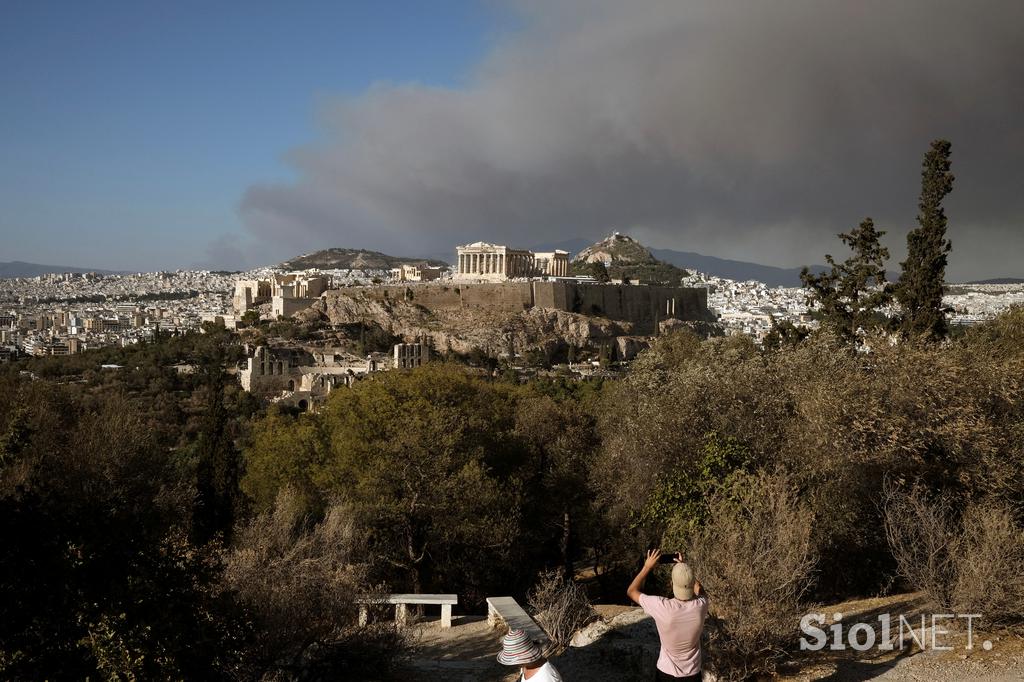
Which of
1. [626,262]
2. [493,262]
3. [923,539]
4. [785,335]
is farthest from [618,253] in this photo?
[923,539]

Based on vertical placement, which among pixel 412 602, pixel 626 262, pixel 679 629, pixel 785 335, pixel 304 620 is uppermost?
pixel 626 262

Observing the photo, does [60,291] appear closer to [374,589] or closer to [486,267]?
[486,267]

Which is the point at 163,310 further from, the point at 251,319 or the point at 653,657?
the point at 653,657

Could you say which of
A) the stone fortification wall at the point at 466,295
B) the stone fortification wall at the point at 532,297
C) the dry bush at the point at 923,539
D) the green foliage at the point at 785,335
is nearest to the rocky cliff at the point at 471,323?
the stone fortification wall at the point at 466,295

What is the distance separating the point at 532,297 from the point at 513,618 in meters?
65.6

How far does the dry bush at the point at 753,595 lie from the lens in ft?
23.7

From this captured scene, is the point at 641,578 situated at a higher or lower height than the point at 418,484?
higher

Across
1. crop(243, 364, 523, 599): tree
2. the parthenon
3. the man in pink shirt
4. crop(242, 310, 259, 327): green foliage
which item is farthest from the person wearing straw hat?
the parthenon

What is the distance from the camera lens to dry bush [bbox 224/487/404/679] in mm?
7358

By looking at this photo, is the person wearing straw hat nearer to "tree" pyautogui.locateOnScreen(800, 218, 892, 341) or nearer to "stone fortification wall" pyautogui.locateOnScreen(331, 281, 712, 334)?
"tree" pyautogui.locateOnScreen(800, 218, 892, 341)

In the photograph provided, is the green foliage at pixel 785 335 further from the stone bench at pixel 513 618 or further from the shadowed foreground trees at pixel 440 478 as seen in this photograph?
the stone bench at pixel 513 618

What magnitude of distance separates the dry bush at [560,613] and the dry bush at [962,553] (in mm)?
3591

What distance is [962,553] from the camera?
8617 mm

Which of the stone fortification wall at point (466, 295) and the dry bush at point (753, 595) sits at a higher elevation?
the stone fortification wall at point (466, 295)
